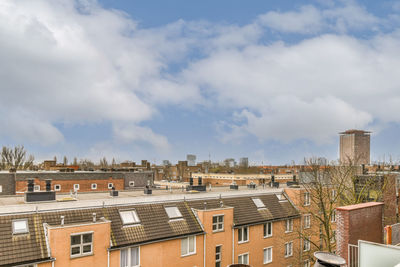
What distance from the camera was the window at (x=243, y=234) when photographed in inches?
1011

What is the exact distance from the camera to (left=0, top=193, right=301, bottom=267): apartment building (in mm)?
16469

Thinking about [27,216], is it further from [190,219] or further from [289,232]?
[289,232]

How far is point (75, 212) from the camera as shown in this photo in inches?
755

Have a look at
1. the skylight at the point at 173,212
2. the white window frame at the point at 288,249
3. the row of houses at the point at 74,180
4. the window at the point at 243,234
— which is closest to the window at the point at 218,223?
the window at the point at 243,234

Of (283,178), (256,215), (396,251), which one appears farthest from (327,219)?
(283,178)

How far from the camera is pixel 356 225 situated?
516 inches

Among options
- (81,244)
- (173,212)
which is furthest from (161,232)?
(81,244)

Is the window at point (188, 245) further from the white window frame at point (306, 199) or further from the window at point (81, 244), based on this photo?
the white window frame at point (306, 199)

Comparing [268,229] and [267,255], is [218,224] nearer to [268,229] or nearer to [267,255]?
[268,229]

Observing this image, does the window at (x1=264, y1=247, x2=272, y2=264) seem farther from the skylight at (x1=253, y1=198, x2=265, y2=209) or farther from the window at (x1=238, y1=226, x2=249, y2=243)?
the skylight at (x1=253, y1=198, x2=265, y2=209)

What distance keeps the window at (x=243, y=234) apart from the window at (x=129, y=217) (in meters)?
9.84

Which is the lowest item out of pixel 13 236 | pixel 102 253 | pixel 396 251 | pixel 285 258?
pixel 285 258

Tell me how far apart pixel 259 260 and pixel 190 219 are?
29.0 ft

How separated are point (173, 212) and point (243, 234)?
7.29m
